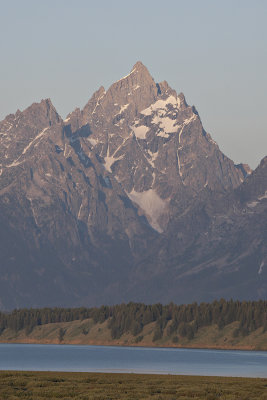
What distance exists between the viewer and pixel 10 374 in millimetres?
187500

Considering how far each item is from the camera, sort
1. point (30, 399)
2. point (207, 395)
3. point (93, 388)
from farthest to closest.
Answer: point (93, 388) → point (207, 395) → point (30, 399)

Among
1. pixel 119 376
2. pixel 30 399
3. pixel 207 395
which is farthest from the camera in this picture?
pixel 119 376

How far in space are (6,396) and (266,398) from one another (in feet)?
124

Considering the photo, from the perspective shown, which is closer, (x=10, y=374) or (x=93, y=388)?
(x=93, y=388)

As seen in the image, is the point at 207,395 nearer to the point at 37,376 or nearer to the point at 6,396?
the point at 6,396

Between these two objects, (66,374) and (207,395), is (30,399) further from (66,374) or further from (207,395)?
(66,374)

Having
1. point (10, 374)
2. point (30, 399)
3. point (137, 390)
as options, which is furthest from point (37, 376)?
point (30, 399)

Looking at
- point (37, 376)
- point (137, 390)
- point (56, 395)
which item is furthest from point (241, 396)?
point (37, 376)

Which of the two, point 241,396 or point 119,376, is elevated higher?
point 119,376

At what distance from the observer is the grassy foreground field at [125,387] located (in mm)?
147250

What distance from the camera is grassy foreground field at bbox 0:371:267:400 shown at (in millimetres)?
147250

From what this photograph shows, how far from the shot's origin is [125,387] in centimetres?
16400

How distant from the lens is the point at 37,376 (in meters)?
187

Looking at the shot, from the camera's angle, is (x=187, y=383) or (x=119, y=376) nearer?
(x=187, y=383)
